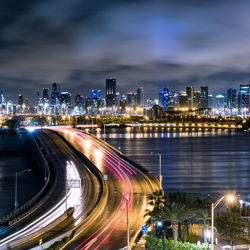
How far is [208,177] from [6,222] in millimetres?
40882

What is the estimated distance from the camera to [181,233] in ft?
89.7

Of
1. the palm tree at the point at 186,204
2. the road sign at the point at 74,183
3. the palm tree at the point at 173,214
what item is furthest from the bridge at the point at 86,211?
the palm tree at the point at 186,204

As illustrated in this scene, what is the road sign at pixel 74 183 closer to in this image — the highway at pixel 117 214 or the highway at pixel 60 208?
the highway at pixel 60 208

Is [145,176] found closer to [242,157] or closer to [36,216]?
[36,216]

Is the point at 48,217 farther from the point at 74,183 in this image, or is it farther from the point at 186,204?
the point at 74,183

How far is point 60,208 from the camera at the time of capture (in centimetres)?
3259

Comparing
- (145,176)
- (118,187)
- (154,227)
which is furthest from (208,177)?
(154,227)

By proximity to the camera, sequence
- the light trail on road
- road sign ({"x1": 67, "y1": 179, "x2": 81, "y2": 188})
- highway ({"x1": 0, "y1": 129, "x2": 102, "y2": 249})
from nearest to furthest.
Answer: highway ({"x1": 0, "y1": 129, "x2": 102, "y2": 249}), the light trail on road, road sign ({"x1": 67, "y1": 179, "x2": 81, "y2": 188})

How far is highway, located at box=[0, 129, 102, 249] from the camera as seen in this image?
81.6ft

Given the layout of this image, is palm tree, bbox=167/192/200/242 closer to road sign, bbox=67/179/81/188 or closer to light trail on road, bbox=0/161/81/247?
light trail on road, bbox=0/161/81/247

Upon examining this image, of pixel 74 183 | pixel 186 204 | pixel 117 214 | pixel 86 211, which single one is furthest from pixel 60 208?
pixel 186 204

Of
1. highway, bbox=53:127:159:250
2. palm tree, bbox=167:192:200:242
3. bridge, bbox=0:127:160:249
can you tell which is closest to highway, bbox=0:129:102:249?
bridge, bbox=0:127:160:249

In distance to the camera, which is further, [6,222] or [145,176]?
[145,176]

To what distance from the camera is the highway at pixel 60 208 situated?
24.9 m
